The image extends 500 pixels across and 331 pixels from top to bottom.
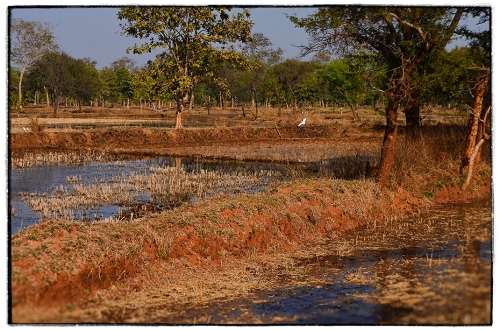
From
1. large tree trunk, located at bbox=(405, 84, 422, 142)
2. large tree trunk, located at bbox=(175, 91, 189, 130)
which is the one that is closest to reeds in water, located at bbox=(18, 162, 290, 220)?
large tree trunk, located at bbox=(405, 84, 422, 142)

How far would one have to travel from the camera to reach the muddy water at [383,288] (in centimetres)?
634

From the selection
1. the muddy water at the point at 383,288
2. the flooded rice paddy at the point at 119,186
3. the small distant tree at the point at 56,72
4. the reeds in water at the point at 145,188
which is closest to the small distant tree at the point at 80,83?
the small distant tree at the point at 56,72

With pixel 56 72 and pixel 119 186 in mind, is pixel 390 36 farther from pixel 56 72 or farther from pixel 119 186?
pixel 56 72

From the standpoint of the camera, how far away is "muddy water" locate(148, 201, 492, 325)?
6344 millimetres

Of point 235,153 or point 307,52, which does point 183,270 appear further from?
point 235,153

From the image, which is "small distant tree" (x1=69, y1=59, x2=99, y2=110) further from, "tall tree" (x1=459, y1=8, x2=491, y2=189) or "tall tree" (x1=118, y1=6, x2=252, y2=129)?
"tall tree" (x1=459, y1=8, x2=491, y2=189)

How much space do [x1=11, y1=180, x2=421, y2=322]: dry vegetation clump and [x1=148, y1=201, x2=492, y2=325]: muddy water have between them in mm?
1110

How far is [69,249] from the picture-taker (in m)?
8.41

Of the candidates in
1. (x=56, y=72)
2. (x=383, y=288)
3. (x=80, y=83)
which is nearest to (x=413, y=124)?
(x=383, y=288)

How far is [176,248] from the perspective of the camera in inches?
397

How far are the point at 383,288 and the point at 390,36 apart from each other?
9.39 m

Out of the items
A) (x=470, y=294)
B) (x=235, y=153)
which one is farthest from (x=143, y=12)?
(x=470, y=294)

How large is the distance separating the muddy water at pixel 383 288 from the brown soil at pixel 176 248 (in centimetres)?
70

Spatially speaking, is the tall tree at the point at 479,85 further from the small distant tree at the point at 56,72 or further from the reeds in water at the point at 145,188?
the small distant tree at the point at 56,72
